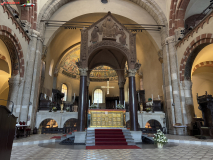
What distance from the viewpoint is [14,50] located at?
10391 millimetres

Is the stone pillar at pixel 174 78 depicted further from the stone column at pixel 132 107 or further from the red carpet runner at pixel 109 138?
the red carpet runner at pixel 109 138

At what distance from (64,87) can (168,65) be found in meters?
15.6

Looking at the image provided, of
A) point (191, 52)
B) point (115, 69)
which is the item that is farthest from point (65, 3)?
point (191, 52)

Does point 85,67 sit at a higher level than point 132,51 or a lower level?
lower

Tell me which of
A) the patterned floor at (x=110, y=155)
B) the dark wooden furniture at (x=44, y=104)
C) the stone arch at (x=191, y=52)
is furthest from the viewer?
the dark wooden furniture at (x=44, y=104)

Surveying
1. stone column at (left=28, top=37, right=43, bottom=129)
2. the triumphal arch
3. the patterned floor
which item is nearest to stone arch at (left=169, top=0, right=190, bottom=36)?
the triumphal arch

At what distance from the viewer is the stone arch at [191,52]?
9.91 metres

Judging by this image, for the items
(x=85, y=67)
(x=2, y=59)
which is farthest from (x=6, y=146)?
(x=2, y=59)

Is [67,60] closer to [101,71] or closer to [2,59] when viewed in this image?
[101,71]

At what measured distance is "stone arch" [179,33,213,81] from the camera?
991 cm

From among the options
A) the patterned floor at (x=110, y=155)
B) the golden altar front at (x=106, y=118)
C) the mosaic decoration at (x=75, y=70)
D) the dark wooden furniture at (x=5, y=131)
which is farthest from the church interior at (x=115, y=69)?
the mosaic decoration at (x=75, y=70)

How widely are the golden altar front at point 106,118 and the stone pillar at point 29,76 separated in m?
4.32

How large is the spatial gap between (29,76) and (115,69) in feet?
22.5

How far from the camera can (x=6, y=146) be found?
3.02 m
